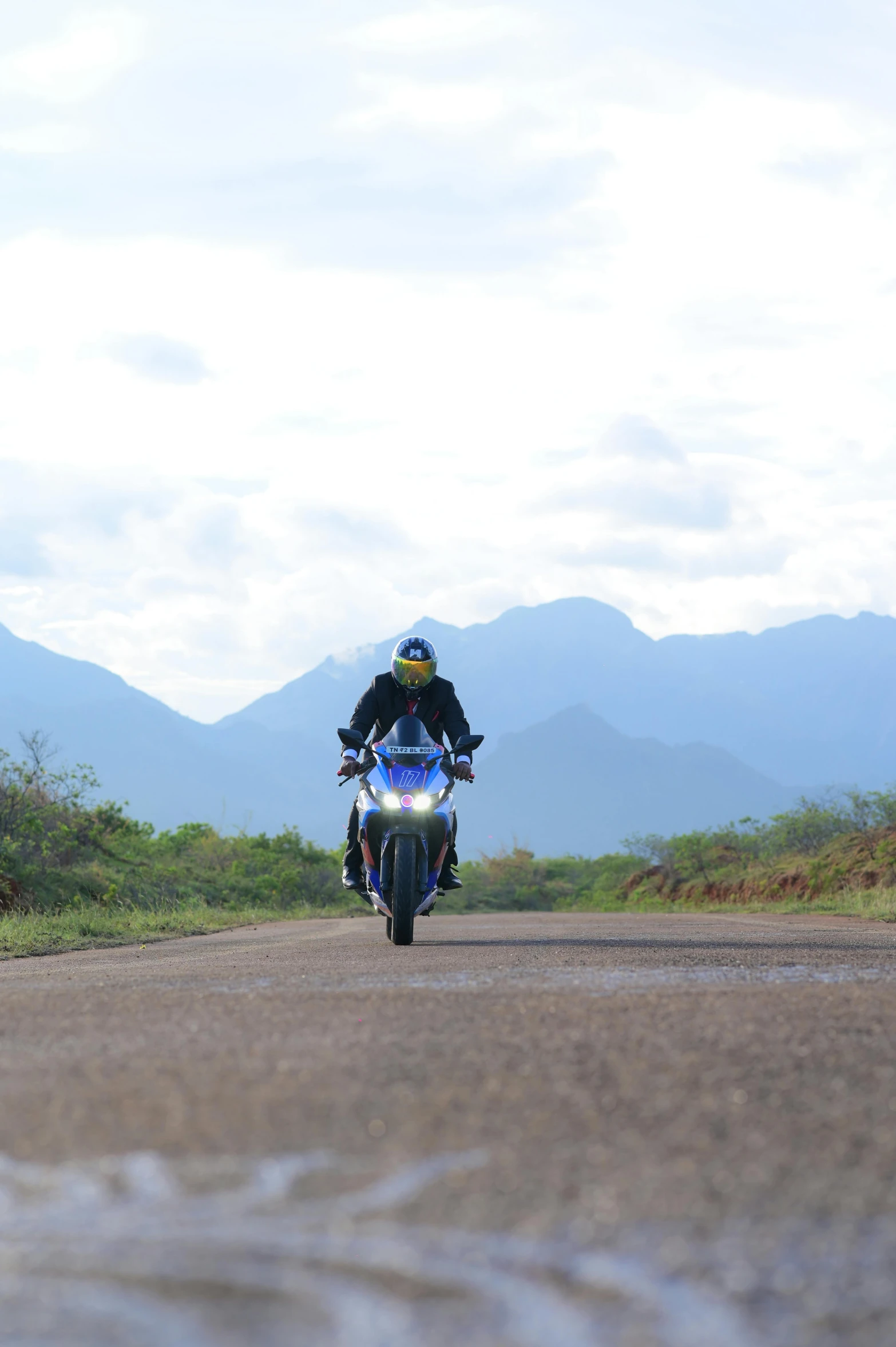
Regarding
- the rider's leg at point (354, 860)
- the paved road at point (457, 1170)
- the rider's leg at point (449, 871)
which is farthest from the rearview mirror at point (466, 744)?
the paved road at point (457, 1170)

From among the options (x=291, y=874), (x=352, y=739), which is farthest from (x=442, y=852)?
(x=291, y=874)

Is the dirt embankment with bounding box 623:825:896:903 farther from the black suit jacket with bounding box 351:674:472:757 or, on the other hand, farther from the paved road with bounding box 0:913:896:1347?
the paved road with bounding box 0:913:896:1347

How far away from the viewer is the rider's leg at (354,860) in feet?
32.1

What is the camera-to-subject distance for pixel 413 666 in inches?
396

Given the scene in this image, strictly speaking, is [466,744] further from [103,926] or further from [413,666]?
[103,926]

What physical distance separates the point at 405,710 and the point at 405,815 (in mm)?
1219

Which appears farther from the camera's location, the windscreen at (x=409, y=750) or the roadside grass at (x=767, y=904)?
the roadside grass at (x=767, y=904)

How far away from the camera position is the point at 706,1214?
2043mm

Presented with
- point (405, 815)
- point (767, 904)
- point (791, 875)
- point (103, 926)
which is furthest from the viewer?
point (791, 875)

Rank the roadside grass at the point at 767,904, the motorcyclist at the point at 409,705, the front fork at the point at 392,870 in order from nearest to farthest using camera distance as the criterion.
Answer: the front fork at the point at 392,870
the motorcyclist at the point at 409,705
the roadside grass at the point at 767,904

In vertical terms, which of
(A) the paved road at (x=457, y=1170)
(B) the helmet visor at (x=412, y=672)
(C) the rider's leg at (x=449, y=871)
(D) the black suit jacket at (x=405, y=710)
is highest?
(B) the helmet visor at (x=412, y=672)

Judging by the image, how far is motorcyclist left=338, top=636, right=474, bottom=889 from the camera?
994 centimetres

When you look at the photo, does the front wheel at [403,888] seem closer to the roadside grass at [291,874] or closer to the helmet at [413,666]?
the helmet at [413,666]

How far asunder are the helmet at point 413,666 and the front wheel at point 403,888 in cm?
146
